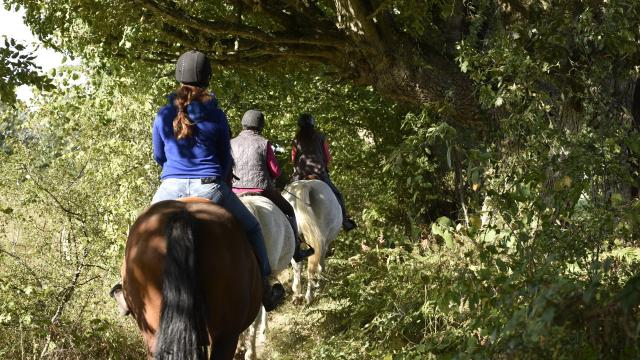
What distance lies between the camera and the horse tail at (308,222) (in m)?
10.9

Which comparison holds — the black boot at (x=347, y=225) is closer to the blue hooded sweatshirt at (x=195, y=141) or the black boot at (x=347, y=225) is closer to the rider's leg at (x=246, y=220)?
the rider's leg at (x=246, y=220)

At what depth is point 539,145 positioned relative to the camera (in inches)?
225

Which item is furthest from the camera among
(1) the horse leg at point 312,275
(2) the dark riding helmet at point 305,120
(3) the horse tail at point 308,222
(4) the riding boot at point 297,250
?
(2) the dark riding helmet at point 305,120

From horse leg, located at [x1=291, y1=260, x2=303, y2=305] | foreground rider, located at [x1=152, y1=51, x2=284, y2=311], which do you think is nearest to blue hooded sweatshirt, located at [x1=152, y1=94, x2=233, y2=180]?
foreground rider, located at [x1=152, y1=51, x2=284, y2=311]

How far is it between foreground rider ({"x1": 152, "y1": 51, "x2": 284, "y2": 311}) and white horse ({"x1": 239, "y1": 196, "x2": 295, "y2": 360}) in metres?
2.48

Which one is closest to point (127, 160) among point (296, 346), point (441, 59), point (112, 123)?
point (112, 123)

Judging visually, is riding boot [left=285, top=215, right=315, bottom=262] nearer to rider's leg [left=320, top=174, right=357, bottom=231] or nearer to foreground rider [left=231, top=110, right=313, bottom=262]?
foreground rider [left=231, top=110, right=313, bottom=262]

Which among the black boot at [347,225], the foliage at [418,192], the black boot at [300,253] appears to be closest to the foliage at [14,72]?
the foliage at [418,192]

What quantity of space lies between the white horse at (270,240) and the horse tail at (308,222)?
206cm

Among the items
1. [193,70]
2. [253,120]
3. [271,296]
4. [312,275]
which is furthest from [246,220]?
[312,275]

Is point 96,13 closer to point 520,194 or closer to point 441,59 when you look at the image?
point 441,59

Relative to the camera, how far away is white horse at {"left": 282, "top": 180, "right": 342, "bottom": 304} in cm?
1090

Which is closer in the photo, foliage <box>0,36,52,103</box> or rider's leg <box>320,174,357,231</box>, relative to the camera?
foliage <box>0,36,52,103</box>

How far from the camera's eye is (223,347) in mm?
5273
